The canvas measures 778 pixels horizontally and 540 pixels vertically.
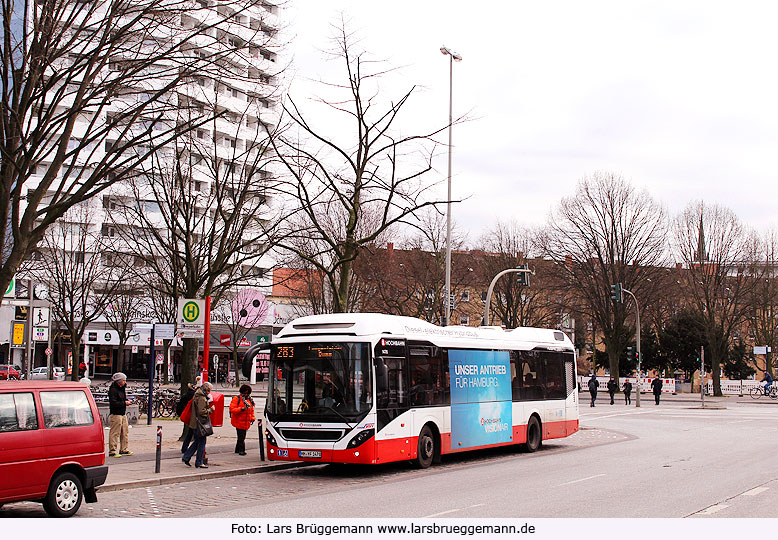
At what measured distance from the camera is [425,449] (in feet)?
57.4

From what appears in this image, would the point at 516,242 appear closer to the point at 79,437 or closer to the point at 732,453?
the point at 732,453

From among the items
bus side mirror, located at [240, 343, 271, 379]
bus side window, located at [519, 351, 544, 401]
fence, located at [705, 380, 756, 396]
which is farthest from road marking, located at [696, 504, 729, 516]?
fence, located at [705, 380, 756, 396]

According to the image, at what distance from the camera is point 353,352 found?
16156 mm

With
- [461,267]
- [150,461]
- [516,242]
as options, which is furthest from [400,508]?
[516,242]

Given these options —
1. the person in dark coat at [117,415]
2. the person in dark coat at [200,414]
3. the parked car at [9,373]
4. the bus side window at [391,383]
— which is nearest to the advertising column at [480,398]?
the bus side window at [391,383]

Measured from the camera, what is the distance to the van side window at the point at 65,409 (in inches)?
427

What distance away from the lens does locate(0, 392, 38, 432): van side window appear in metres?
10.3

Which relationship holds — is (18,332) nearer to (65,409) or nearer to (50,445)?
(65,409)

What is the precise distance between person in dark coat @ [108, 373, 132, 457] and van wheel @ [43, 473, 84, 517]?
6.35m

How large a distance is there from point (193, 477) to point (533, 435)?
9865 mm

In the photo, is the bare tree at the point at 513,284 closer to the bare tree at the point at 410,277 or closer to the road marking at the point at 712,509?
the bare tree at the point at 410,277

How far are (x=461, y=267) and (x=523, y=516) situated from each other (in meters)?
44.7

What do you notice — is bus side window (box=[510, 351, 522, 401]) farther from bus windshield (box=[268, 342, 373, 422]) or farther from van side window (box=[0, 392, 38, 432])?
van side window (box=[0, 392, 38, 432])

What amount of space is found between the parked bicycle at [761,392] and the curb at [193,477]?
5463 cm
